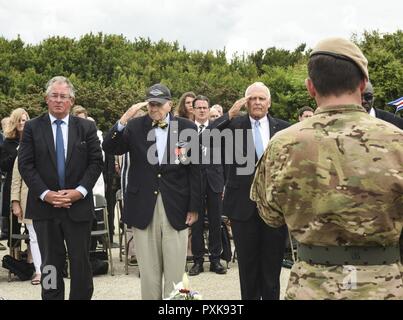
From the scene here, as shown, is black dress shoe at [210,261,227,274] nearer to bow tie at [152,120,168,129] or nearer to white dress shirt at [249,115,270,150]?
white dress shirt at [249,115,270,150]

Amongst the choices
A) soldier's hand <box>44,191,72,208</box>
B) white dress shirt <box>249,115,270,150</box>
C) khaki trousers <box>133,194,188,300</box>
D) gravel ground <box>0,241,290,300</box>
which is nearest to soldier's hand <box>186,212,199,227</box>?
khaki trousers <box>133,194,188,300</box>

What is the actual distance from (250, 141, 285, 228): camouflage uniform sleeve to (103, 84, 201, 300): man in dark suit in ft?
9.66

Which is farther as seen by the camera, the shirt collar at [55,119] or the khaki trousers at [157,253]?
the shirt collar at [55,119]

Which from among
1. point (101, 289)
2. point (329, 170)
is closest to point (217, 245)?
point (101, 289)

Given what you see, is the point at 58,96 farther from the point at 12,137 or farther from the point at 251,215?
the point at 12,137

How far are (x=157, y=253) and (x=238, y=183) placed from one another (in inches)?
40.3

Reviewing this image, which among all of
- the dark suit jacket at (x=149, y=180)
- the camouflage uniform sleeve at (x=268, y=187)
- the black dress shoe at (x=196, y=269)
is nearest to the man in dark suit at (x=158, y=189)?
the dark suit jacket at (x=149, y=180)

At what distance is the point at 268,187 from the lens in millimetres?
3188

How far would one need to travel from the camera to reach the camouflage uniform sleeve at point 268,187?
3.15 m

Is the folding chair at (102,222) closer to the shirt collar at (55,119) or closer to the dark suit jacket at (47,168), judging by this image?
the dark suit jacket at (47,168)

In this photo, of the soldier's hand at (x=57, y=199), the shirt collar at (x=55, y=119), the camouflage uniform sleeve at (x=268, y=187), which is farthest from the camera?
the shirt collar at (x=55, y=119)

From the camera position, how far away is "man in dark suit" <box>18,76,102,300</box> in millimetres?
6273

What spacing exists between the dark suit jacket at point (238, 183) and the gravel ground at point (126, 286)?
5.31ft

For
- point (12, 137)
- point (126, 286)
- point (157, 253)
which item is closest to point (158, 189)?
point (157, 253)
